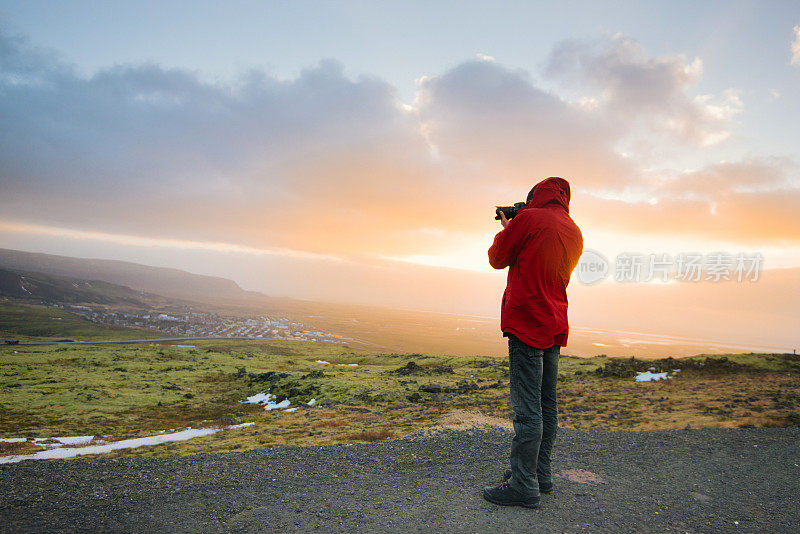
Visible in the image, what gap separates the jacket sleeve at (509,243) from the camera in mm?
5465

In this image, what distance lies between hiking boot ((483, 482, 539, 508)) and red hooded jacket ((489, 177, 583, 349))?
2.14 metres

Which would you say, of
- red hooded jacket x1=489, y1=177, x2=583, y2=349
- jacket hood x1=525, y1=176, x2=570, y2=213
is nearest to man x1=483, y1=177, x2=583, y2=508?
red hooded jacket x1=489, y1=177, x2=583, y2=349

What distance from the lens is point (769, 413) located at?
1225 cm

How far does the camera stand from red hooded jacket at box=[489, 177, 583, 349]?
530cm

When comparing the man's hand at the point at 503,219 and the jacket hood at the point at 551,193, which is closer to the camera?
the jacket hood at the point at 551,193

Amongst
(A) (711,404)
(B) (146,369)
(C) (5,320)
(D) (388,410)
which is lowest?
(C) (5,320)

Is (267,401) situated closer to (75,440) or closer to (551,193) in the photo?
(75,440)

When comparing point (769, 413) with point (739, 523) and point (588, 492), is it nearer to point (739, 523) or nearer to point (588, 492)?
point (739, 523)

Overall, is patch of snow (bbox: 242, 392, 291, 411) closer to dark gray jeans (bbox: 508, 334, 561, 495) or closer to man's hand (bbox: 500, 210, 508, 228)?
dark gray jeans (bbox: 508, 334, 561, 495)

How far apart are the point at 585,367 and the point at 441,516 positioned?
28.8 meters

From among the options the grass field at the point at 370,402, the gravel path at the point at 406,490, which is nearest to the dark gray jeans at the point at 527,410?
the gravel path at the point at 406,490

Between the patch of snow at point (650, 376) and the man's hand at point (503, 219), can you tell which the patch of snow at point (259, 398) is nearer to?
the patch of snow at point (650, 376)

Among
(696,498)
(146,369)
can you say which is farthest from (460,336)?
(696,498)

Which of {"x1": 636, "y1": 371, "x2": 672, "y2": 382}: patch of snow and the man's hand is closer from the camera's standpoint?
the man's hand
